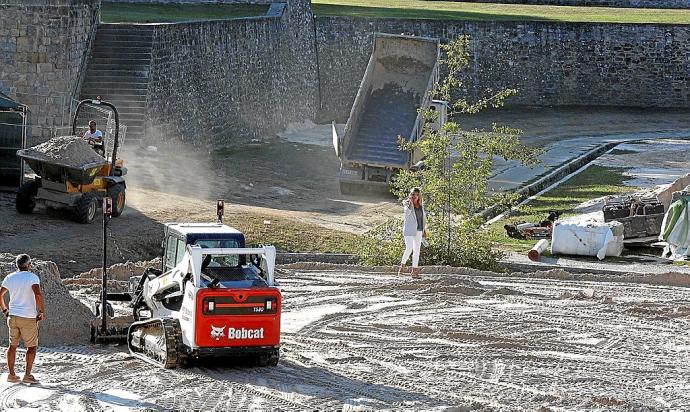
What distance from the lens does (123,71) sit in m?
38.2

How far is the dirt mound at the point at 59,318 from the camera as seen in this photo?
1825cm

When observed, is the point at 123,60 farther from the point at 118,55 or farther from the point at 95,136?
the point at 95,136

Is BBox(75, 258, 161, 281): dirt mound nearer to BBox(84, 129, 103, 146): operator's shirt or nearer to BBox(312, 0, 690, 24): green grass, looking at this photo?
BBox(84, 129, 103, 146): operator's shirt

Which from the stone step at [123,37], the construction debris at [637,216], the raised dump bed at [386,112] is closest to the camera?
the construction debris at [637,216]

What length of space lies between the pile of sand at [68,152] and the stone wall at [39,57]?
768cm

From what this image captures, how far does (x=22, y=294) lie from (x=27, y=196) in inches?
494

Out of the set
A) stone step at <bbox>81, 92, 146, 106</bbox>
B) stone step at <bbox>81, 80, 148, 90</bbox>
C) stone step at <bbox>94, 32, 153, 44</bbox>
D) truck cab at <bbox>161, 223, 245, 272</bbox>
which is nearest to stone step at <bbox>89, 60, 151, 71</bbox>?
stone step at <bbox>81, 80, 148, 90</bbox>

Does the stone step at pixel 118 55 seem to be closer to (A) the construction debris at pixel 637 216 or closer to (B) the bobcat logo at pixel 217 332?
(A) the construction debris at pixel 637 216

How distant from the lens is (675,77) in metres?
56.7

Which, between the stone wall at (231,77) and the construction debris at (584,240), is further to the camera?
the stone wall at (231,77)

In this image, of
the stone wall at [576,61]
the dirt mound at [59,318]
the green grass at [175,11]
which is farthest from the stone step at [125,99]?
the dirt mound at [59,318]

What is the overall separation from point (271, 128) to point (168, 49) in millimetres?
6964

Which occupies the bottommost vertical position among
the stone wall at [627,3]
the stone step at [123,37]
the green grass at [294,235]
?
the green grass at [294,235]

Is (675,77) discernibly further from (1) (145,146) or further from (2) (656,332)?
(2) (656,332)
